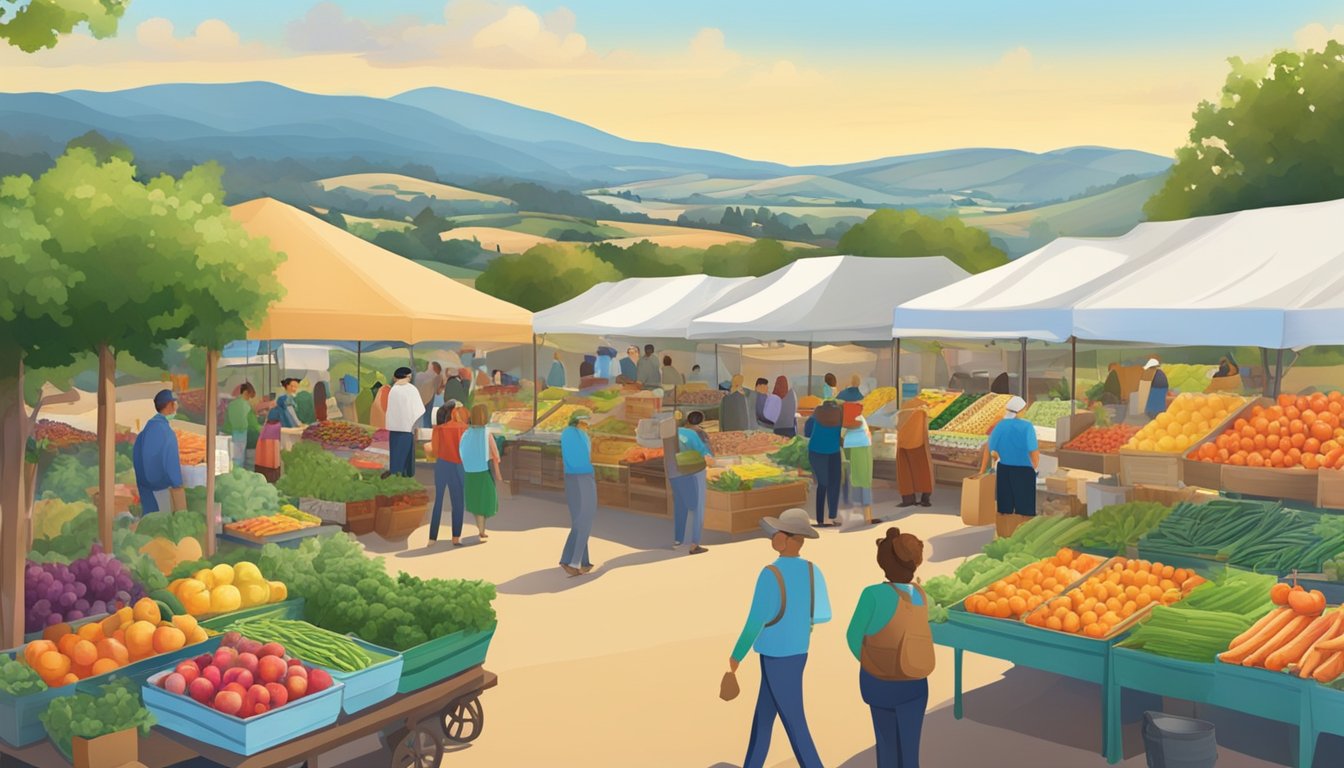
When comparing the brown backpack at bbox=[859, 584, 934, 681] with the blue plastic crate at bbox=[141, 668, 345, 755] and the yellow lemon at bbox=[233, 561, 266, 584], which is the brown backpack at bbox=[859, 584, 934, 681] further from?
the yellow lemon at bbox=[233, 561, 266, 584]

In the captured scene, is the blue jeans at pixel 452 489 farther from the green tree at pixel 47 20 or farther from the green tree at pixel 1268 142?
the green tree at pixel 1268 142

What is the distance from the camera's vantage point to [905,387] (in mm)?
19500

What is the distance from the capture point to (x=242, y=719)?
4.63 metres

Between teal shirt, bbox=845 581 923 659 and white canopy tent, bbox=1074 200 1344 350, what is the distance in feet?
13.7

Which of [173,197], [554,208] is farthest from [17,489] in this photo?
[554,208]

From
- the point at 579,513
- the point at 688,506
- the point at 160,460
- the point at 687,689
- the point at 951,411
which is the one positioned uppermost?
the point at 160,460

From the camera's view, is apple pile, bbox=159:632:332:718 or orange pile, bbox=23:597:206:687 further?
orange pile, bbox=23:597:206:687

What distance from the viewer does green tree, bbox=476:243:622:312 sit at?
181 ft

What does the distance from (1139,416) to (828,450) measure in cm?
648

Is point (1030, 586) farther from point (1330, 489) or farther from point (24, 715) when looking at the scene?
point (24, 715)

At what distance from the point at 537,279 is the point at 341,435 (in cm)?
4044

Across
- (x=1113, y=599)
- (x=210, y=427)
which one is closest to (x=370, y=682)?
(x=210, y=427)

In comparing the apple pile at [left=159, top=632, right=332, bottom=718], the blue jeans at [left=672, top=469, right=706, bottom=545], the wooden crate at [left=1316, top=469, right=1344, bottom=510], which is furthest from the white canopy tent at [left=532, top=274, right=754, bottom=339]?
the apple pile at [left=159, top=632, right=332, bottom=718]

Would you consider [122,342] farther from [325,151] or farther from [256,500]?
[325,151]
